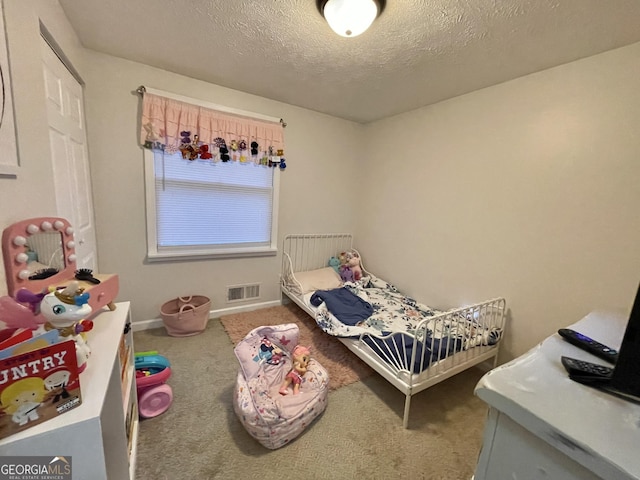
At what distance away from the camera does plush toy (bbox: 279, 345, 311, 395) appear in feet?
5.31

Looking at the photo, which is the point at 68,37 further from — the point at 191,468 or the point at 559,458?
the point at 559,458

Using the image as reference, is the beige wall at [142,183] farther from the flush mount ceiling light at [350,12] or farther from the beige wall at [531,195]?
the flush mount ceiling light at [350,12]

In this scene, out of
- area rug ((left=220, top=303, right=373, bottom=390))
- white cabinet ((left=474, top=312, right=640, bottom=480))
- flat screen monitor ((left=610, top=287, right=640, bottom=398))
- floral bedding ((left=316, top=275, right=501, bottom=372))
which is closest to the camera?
white cabinet ((left=474, top=312, right=640, bottom=480))

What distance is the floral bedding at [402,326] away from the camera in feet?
5.65

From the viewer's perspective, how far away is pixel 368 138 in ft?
10.7

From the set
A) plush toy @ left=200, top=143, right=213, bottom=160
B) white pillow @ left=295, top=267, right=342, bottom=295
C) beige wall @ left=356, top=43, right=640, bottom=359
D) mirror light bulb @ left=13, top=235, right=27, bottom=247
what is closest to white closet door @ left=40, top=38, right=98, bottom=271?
mirror light bulb @ left=13, top=235, right=27, bottom=247

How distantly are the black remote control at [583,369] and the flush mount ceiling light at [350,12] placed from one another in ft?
5.33

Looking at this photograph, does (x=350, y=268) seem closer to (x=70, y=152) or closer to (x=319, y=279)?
(x=319, y=279)

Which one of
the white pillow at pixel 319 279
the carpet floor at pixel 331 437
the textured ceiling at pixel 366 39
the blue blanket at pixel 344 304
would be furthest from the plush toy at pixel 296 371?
the textured ceiling at pixel 366 39

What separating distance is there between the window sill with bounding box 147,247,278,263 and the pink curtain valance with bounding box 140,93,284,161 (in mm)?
932

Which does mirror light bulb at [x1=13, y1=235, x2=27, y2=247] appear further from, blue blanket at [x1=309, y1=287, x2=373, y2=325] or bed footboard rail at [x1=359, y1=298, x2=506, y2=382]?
blue blanket at [x1=309, y1=287, x2=373, y2=325]

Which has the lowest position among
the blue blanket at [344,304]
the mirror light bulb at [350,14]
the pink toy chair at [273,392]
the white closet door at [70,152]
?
the pink toy chair at [273,392]

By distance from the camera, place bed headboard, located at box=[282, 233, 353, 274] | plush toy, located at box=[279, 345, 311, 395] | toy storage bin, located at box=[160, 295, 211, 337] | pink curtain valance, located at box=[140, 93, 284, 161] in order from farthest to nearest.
Answer: bed headboard, located at box=[282, 233, 353, 274] < toy storage bin, located at box=[160, 295, 211, 337] < pink curtain valance, located at box=[140, 93, 284, 161] < plush toy, located at box=[279, 345, 311, 395]

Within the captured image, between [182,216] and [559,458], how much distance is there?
2.73 meters
